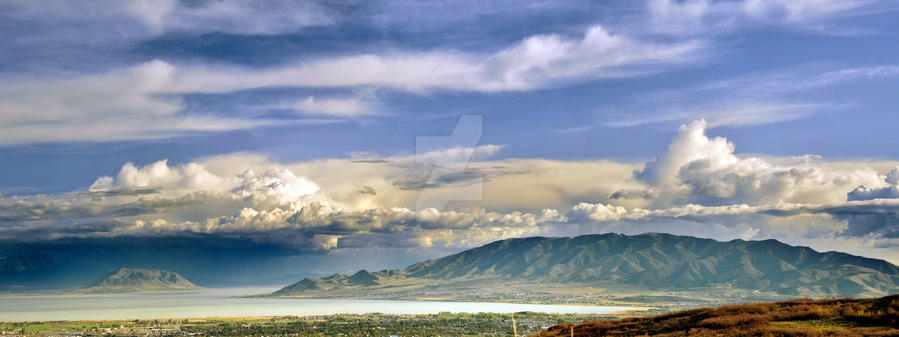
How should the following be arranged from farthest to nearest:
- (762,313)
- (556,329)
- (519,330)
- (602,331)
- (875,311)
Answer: (519,330), (556,329), (602,331), (762,313), (875,311)

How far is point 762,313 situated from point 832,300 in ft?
22.9

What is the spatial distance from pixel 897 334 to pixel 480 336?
172330 mm

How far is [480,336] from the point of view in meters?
196

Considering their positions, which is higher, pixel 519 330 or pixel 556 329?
pixel 556 329

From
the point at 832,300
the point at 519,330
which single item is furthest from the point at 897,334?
the point at 519,330

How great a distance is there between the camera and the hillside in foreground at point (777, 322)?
32594 mm

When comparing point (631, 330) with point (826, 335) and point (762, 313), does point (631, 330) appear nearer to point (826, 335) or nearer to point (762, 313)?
point (762, 313)

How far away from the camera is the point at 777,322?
36.9 metres

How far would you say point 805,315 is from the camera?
37.6m

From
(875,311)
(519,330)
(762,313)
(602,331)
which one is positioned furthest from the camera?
(519,330)

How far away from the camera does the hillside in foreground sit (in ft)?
107

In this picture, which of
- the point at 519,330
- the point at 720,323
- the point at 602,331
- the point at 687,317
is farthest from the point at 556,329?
the point at 519,330

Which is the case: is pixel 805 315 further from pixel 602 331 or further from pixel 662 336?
pixel 602 331

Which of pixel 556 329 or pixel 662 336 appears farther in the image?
pixel 556 329
